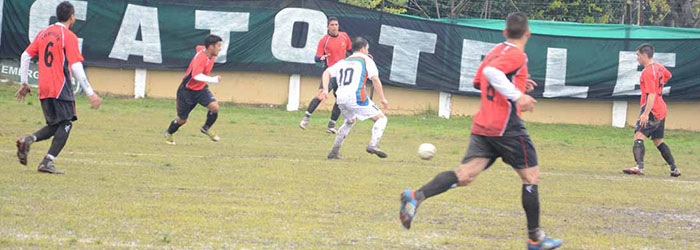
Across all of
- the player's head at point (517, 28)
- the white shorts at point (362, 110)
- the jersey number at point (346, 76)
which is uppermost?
the player's head at point (517, 28)

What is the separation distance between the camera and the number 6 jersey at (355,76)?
12.5 meters

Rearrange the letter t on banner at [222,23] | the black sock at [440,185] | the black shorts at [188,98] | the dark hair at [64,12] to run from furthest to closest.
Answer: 1. the letter t on banner at [222,23]
2. the black shorts at [188,98]
3. the dark hair at [64,12]
4. the black sock at [440,185]

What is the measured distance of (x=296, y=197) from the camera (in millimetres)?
8883

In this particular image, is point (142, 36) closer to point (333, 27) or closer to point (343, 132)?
point (333, 27)

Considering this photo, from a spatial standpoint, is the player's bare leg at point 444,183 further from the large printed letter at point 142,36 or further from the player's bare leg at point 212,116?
the large printed letter at point 142,36

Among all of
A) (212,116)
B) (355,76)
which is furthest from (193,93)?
(355,76)

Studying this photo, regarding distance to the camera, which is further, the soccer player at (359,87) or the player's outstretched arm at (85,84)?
the soccer player at (359,87)

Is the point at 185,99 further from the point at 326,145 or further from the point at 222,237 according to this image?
the point at 222,237

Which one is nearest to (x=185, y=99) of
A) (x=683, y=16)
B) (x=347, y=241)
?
(x=347, y=241)

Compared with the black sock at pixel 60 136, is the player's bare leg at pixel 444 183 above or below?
above

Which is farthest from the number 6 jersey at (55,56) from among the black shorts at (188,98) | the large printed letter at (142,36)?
the large printed letter at (142,36)

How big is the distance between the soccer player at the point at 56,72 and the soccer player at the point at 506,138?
4223mm

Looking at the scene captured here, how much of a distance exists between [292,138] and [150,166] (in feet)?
18.4

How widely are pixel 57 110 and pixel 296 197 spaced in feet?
9.26
